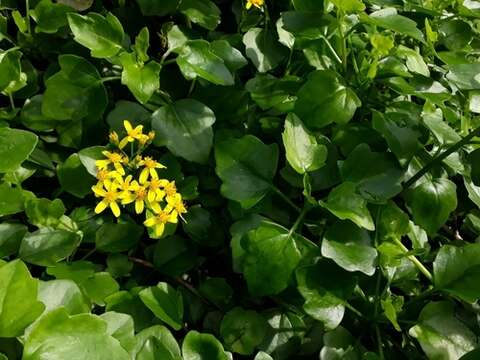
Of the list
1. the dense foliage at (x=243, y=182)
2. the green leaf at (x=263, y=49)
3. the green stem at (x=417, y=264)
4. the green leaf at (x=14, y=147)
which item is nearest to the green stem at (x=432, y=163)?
the dense foliage at (x=243, y=182)

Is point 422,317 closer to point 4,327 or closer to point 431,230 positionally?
point 431,230

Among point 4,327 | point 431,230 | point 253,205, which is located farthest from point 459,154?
point 4,327

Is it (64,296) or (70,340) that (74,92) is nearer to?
(64,296)

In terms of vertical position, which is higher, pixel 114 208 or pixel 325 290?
pixel 114 208

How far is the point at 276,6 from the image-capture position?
1503 mm

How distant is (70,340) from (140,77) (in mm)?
539

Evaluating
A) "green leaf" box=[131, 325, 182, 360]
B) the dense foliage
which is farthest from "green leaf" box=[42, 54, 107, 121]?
"green leaf" box=[131, 325, 182, 360]

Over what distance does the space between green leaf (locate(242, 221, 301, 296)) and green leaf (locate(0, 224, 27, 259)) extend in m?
0.37

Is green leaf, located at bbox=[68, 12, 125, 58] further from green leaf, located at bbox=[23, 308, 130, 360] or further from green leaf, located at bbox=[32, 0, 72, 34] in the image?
green leaf, located at bbox=[23, 308, 130, 360]

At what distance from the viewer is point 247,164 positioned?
1.16m

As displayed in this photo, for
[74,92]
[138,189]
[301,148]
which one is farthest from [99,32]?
[301,148]

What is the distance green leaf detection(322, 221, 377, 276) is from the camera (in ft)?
3.47

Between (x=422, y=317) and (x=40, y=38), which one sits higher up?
(x=40, y=38)

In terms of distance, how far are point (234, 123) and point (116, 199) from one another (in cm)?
33
